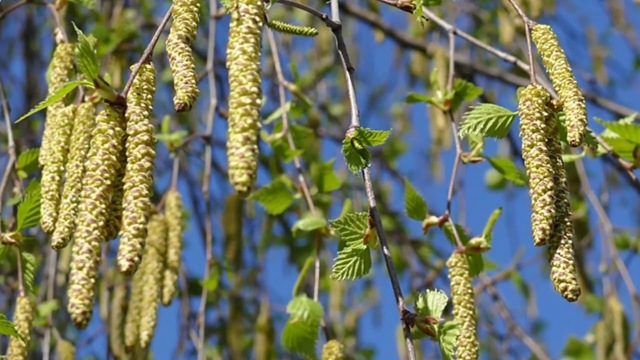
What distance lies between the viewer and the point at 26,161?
1891 millimetres

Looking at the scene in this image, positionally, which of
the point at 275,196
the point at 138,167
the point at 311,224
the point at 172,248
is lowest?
the point at 138,167

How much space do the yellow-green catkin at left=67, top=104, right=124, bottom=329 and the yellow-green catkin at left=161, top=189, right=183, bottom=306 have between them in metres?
0.66

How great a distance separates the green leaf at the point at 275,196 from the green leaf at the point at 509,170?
53 cm

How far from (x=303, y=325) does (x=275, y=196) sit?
38 cm

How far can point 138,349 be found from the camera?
1.93 metres

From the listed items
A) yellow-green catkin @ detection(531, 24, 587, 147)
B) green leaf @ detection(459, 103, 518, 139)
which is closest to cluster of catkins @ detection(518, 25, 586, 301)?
yellow-green catkin @ detection(531, 24, 587, 147)

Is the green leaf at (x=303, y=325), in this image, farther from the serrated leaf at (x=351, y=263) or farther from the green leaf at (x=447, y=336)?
the green leaf at (x=447, y=336)

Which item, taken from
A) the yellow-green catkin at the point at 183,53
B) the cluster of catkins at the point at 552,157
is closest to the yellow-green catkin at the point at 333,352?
the cluster of catkins at the point at 552,157

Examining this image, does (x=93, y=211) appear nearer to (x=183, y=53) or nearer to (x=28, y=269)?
(x=183, y=53)

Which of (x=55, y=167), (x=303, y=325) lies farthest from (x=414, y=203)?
(x=55, y=167)

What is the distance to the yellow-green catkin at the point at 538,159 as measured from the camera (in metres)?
1.22

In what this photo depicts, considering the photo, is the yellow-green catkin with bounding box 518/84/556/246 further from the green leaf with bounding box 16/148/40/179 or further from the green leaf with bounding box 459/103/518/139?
the green leaf with bounding box 16/148/40/179

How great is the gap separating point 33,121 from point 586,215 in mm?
2089

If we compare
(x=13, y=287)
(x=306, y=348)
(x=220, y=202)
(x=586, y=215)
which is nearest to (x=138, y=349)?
(x=306, y=348)
